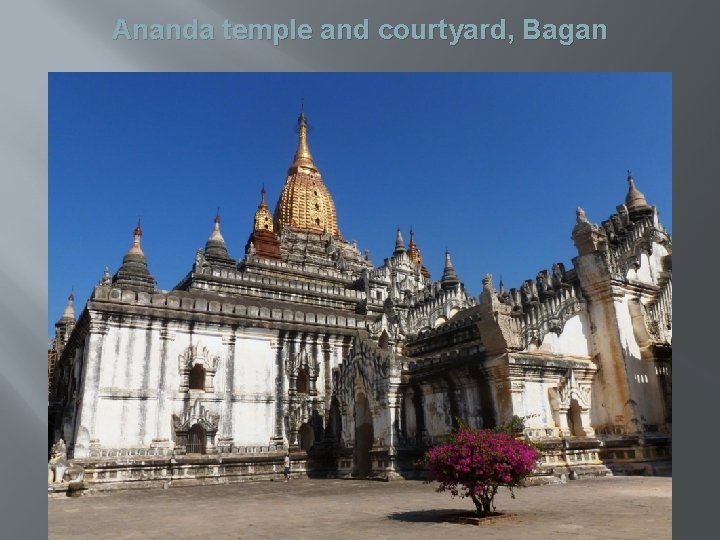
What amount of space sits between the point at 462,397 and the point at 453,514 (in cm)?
1112

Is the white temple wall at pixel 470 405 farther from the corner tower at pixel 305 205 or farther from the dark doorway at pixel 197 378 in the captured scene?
the corner tower at pixel 305 205

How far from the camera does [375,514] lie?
1402 cm

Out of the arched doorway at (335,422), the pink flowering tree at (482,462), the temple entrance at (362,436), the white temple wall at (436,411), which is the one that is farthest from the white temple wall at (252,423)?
the pink flowering tree at (482,462)

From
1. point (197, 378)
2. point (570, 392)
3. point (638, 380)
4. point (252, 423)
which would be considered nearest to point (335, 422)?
point (252, 423)

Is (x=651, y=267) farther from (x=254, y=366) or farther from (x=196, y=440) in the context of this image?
(x=196, y=440)

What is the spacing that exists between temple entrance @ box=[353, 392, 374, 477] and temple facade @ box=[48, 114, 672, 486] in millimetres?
66

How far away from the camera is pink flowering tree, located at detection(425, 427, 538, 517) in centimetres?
1210

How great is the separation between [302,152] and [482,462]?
213 ft

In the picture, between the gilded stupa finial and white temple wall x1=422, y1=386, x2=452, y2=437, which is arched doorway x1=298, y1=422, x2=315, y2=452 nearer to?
white temple wall x1=422, y1=386, x2=452, y2=437

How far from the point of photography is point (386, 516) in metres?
13.5

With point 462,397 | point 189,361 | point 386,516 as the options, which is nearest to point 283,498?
point 386,516

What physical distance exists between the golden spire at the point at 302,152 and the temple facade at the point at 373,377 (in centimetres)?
3439
